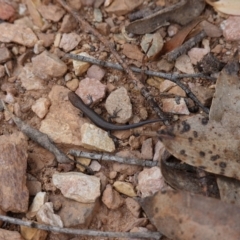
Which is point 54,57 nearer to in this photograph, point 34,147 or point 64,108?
point 64,108

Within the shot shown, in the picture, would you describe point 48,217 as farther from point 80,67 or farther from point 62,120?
point 80,67

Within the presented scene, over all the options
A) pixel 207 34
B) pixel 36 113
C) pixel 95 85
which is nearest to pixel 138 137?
pixel 95 85

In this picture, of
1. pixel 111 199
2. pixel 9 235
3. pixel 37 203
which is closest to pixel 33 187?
pixel 37 203

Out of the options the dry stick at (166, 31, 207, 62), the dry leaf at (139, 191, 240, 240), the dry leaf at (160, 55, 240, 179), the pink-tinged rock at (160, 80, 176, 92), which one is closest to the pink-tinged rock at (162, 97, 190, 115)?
the pink-tinged rock at (160, 80, 176, 92)

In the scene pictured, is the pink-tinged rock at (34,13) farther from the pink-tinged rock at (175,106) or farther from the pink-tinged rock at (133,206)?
the pink-tinged rock at (133,206)

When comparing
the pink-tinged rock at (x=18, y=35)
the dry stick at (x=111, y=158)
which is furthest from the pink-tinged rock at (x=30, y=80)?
the dry stick at (x=111, y=158)

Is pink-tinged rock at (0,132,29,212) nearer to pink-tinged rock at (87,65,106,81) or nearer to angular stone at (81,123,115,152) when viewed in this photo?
angular stone at (81,123,115,152)
